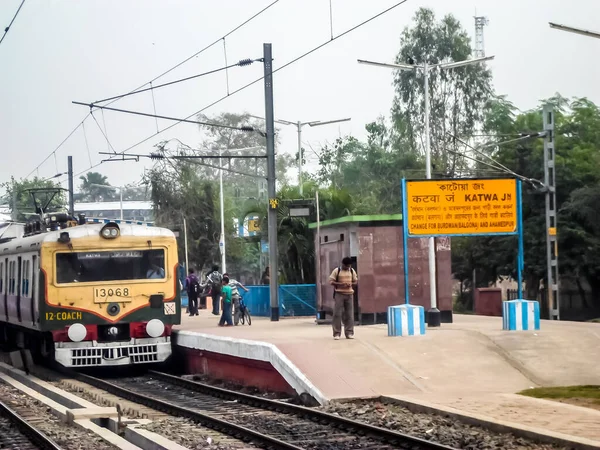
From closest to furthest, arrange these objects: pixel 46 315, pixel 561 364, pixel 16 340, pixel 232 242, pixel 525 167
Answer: pixel 561 364 → pixel 46 315 → pixel 16 340 → pixel 525 167 → pixel 232 242

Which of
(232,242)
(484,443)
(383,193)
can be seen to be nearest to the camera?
(484,443)

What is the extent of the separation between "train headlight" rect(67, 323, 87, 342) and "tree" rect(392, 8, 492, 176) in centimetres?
4015

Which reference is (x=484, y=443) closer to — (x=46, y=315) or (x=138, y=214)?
(x=46, y=315)

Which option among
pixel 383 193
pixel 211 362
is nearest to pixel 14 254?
pixel 211 362

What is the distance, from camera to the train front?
2136cm

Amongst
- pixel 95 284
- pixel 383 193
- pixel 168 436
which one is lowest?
pixel 168 436

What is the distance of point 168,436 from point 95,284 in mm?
9359

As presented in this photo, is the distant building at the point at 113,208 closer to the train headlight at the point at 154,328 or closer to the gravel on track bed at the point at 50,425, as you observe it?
the train headlight at the point at 154,328

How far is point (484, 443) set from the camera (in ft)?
36.3

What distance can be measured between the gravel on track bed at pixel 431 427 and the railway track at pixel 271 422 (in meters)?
0.38

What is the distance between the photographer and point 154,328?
71.6 ft

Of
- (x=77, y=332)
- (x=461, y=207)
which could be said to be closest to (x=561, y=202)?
(x=461, y=207)

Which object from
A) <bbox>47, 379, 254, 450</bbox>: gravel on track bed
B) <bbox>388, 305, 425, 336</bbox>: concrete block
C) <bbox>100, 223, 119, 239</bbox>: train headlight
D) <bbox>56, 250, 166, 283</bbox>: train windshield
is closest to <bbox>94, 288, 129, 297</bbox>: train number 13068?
<bbox>56, 250, 166, 283</bbox>: train windshield

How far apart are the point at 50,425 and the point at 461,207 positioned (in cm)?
995
